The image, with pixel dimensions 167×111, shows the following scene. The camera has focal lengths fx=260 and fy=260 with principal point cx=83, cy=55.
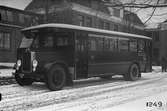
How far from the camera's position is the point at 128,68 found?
14844mm

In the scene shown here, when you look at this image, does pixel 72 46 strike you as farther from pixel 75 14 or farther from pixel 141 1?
pixel 75 14

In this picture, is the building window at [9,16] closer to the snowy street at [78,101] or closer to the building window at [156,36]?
the snowy street at [78,101]

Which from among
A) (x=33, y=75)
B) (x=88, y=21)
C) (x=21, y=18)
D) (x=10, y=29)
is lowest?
(x=33, y=75)

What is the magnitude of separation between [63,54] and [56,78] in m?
1.21

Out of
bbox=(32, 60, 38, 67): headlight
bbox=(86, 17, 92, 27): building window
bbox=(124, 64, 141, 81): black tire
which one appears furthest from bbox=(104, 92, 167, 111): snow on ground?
bbox=(86, 17, 92, 27): building window

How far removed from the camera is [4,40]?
28750 millimetres

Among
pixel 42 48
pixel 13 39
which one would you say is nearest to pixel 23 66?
pixel 42 48

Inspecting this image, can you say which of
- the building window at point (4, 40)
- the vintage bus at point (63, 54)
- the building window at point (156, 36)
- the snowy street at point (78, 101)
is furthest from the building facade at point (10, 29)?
the building window at point (156, 36)

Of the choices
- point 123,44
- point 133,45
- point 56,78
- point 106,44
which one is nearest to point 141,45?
point 133,45

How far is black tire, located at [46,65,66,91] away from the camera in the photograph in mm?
10398

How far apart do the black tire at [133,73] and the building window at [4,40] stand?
17.8 meters

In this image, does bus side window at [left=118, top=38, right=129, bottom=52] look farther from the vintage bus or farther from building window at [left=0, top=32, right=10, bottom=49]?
building window at [left=0, top=32, right=10, bottom=49]

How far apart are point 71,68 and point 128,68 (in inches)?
185

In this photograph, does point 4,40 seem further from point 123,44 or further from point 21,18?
point 123,44
